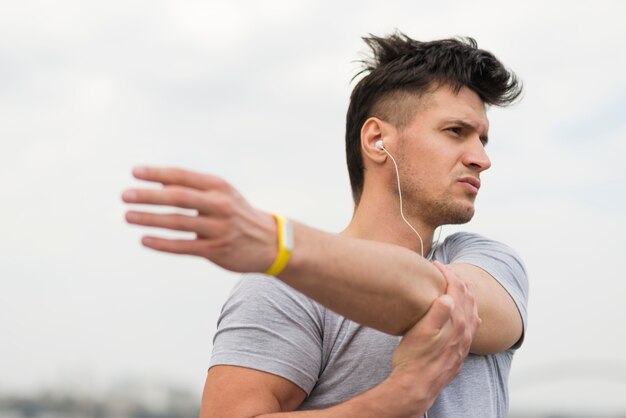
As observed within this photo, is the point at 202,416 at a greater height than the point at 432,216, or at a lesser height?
lesser

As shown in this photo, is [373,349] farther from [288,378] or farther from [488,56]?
[488,56]

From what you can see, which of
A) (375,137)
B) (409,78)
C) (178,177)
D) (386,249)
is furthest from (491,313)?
(178,177)

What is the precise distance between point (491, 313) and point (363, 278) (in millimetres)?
1053

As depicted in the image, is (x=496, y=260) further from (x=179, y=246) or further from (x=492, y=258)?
(x=179, y=246)

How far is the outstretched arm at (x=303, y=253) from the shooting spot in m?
2.64

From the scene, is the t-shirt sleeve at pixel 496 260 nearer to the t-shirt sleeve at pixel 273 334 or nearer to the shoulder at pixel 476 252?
the shoulder at pixel 476 252

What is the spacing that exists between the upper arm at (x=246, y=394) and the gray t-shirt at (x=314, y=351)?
0.10 feet

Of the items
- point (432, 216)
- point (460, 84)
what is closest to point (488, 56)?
point (460, 84)

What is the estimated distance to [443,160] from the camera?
448 cm

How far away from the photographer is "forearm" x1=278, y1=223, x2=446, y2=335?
117 inches

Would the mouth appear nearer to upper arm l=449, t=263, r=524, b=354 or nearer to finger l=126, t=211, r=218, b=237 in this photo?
upper arm l=449, t=263, r=524, b=354

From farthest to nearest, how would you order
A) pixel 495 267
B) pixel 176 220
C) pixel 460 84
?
pixel 460 84 → pixel 495 267 → pixel 176 220

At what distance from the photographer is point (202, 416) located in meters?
3.93

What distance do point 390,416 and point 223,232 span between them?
1210 mm
